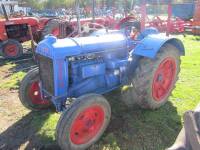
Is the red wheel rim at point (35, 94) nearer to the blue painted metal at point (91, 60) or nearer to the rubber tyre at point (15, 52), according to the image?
the blue painted metal at point (91, 60)

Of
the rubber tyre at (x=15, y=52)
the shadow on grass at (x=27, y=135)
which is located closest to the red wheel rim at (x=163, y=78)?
the shadow on grass at (x=27, y=135)

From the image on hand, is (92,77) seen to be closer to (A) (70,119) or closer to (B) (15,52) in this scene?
(A) (70,119)

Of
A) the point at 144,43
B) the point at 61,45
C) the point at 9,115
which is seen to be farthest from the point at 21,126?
the point at 144,43

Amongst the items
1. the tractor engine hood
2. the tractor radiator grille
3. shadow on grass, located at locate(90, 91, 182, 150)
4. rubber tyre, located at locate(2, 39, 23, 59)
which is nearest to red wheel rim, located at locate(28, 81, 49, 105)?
the tractor radiator grille

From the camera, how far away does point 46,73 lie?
12.3 ft

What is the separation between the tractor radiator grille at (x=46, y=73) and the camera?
11.9 feet

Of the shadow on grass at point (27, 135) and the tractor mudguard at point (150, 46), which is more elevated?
the tractor mudguard at point (150, 46)

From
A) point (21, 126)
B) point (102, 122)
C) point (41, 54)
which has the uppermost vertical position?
point (41, 54)

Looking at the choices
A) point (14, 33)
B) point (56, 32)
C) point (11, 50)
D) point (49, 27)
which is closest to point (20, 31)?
point (14, 33)

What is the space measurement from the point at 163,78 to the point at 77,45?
1.57 meters

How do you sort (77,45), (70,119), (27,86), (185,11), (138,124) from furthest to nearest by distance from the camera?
1. (185,11)
2. (27,86)
3. (138,124)
4. (77,45)
5. (70,119)

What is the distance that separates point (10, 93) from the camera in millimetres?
5590

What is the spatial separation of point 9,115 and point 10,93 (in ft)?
3.66

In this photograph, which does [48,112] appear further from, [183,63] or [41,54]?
[183,63]
